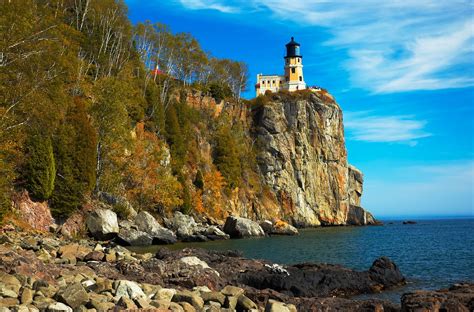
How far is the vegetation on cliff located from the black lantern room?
21397mm

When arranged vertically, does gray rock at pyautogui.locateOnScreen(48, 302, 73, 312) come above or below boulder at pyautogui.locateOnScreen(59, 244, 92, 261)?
below

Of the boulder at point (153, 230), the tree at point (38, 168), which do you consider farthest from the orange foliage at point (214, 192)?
the tree at point (38, 168)

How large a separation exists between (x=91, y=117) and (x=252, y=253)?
2232 centimetres

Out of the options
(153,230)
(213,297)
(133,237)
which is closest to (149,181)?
(153,230)

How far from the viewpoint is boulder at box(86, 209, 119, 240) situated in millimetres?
38531

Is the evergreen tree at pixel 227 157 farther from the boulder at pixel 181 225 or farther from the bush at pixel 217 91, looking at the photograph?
the boulder at pixel 181 225

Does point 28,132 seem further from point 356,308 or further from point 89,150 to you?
A: point 356,308

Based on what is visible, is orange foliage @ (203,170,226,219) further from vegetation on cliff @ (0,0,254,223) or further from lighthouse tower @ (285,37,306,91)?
lighthouse tower @ (285,37,306,91)

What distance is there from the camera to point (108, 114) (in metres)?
46.5

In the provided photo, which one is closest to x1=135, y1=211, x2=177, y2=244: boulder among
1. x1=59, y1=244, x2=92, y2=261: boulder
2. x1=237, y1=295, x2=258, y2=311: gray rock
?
x1=59, y1=244, x2=92, y2=261: boulder

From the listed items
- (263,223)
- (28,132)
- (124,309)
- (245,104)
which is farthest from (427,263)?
(245,104)

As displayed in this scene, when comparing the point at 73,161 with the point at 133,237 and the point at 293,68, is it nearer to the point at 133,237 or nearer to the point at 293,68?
the point at 133,237

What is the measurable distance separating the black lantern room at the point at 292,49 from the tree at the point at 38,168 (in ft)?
281

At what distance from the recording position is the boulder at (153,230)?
44.4 metres
